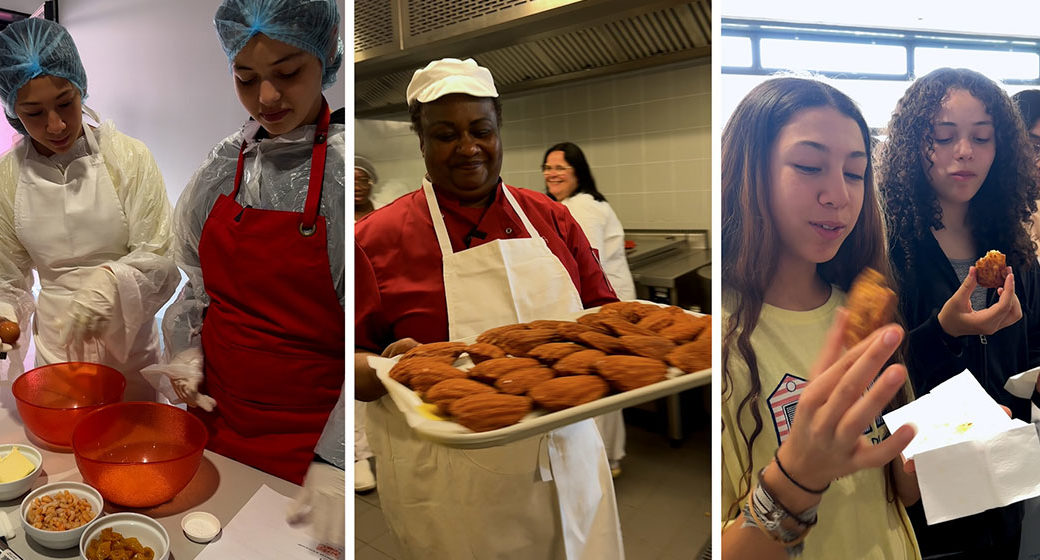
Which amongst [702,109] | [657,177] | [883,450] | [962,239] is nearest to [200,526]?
[657,177]

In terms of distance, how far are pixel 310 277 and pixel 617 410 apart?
0.62 metres

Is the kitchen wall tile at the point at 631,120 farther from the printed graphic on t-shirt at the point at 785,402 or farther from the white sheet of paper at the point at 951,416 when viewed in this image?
the white sheet of paper at the point at 951,416

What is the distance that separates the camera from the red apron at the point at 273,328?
1.01m

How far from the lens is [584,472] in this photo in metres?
0.80

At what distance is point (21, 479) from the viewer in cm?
110

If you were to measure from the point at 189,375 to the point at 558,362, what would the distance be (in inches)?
33.4

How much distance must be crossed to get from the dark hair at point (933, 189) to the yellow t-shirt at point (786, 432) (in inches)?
8.7

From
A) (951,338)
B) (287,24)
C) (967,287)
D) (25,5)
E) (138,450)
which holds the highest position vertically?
(25,5)

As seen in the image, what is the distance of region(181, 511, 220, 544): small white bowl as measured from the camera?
3.28 feet

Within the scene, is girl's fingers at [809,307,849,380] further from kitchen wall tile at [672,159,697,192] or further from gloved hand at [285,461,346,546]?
gloved hand at [285,461,346,546]

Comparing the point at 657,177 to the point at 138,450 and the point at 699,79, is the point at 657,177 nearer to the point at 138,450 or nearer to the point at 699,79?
the point at 699,79

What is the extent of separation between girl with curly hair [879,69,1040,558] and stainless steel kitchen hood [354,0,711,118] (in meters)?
0.54

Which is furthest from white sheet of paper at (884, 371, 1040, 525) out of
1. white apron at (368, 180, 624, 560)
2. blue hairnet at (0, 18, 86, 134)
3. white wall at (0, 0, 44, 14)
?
white wall at (0, 0, 44, 14)

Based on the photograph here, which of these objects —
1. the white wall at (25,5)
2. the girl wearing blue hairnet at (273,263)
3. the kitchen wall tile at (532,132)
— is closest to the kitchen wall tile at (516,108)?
the kitchen wall tile at (532,132)
